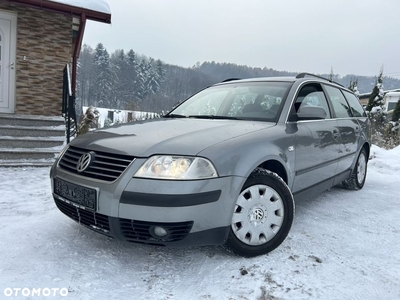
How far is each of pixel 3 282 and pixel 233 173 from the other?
163cm

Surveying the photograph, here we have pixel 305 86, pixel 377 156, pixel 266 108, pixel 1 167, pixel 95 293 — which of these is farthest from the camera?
pixel 377 156

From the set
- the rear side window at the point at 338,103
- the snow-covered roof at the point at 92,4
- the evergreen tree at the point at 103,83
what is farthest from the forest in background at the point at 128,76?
the rear side window at the point at 338,103

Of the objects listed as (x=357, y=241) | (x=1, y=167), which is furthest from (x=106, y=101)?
(x=357, y=241)

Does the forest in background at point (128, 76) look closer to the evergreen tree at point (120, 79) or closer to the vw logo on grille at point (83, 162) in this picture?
the evergreen tree at point (120, 79)

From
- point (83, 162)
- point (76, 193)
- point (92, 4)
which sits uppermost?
point (92, 4)

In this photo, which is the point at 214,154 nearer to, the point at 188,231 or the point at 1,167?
the point at 188,231

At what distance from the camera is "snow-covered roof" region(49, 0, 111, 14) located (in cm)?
661

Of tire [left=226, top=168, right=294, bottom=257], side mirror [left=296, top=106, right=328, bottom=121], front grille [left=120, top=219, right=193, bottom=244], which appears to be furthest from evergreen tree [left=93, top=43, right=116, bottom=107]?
front grille [left=120, top=219, right=193, bottom=244]

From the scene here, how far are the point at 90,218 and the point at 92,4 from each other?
239 inches

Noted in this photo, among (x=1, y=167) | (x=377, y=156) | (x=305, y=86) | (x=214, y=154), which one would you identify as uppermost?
(x=305, y=86)

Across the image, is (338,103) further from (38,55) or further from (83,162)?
(38,55)

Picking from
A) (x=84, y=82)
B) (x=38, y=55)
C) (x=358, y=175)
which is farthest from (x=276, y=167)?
(x=84, y=82)

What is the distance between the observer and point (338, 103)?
4.18 m

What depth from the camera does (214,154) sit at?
7.17 ft
